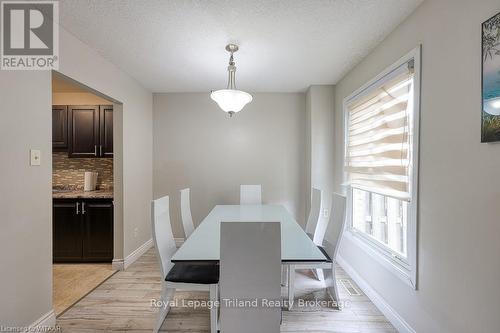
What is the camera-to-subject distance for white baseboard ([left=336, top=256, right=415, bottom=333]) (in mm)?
1874

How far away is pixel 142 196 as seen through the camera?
3.58 m

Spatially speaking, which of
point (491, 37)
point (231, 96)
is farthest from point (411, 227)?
point (231, 96)

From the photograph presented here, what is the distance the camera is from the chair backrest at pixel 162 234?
183 centimetres

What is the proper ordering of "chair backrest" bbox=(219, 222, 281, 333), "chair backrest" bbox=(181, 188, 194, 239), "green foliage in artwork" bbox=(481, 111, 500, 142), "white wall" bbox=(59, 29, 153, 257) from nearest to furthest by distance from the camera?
"green foliage in artwork" bbox=(481, 111, 500, 142), "chair backrest" bbox=(219, 222, 281, 333), "white wall" bbox=(59, 29, 153, 257), "chair backrest" bbox=(181, 188, 194, 239)

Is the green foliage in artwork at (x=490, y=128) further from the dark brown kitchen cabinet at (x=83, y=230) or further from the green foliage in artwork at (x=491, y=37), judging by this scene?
the dark brown kitchen cabinet at (x=83, y=230)

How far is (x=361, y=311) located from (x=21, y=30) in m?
3.62

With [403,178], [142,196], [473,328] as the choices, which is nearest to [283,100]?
[403,178]

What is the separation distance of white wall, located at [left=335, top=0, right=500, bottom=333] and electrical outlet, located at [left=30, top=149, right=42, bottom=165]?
2895 mm

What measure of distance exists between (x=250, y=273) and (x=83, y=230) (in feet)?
9.18

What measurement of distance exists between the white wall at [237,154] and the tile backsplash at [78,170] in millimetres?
711

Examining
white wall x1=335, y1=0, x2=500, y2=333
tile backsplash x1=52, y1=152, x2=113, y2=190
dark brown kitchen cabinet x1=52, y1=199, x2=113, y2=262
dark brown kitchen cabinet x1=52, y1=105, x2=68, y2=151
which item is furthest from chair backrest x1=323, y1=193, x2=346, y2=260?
dark brown kitchen cabinet x1=52, y1=105, x2=68, y2=151

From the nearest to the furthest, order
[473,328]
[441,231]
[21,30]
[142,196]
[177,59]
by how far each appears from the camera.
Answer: [473,328] < [441,231] < [21,30] < [177,59] < [142,196]

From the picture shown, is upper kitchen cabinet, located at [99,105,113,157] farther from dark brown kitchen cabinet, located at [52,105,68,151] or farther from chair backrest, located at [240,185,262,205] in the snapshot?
chair backrest, located at [240,185,262,205]

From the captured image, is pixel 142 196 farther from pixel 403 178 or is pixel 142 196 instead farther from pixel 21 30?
pixel 403 178
